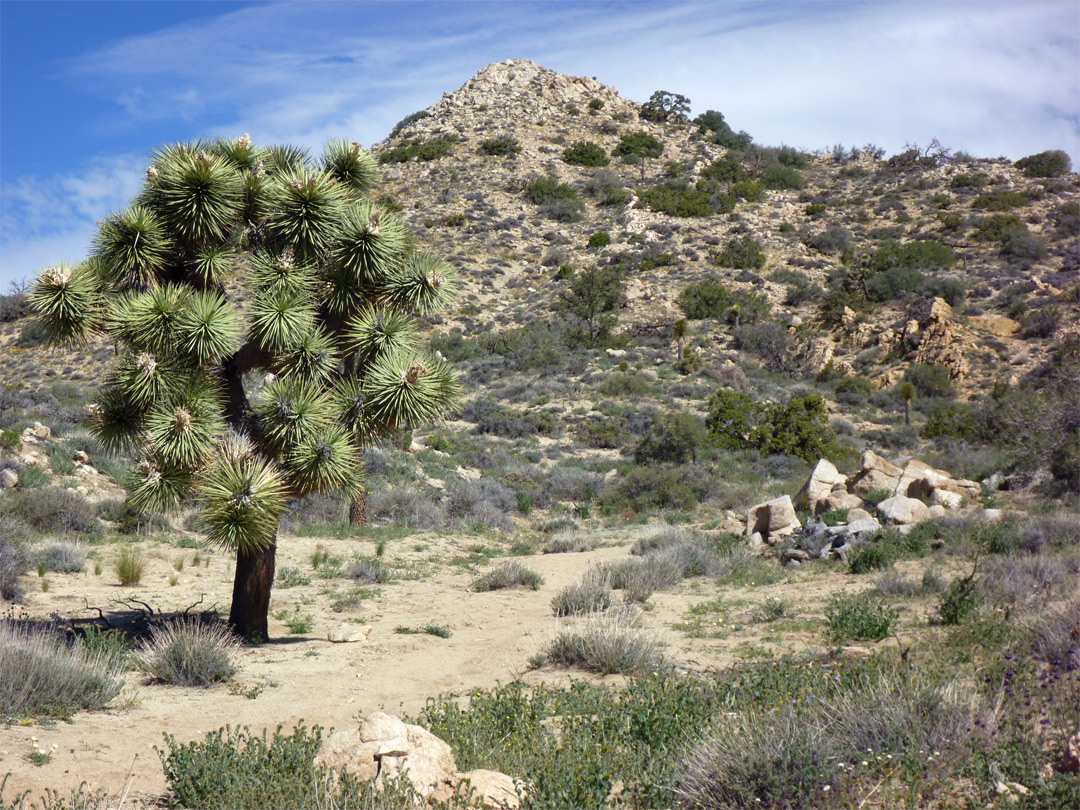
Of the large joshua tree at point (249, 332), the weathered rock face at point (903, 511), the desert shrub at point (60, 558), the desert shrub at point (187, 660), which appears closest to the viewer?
the desert shrub at point (187, 660)

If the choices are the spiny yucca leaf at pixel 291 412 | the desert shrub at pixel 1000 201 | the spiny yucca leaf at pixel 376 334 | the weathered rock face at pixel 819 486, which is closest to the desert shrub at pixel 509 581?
the spiny yucca leaf at pixel 376 334

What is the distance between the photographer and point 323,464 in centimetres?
764

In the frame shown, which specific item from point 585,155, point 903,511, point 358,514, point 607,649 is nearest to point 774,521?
point 903,511

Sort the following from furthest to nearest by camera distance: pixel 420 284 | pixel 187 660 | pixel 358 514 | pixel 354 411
→ 1. pixel 358 514
2. pixel 420 284
3. pixel 354 411
4. pixel 187 660

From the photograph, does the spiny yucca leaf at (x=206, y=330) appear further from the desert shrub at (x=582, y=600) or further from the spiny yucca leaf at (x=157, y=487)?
the desert shrub at (x=582, y=600)

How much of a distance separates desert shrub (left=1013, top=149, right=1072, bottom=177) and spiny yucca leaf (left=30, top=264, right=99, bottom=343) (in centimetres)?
5348

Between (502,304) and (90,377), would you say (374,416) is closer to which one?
(90,377)

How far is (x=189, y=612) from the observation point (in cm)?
965

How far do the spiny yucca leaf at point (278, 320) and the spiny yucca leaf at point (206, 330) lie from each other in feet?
0.76

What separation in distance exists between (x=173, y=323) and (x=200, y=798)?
4976mm

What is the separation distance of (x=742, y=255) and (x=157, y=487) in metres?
39.1

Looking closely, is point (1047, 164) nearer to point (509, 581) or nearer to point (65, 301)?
point (509, 581)

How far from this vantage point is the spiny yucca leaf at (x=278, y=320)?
304 inches

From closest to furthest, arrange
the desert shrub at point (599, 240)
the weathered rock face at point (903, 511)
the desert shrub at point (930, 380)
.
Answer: the weathered rock face at point (903, 511)
the desert shrub at point (930, 380)
the desert shrub at point (599, 240)
